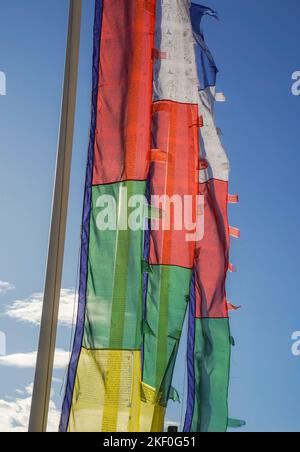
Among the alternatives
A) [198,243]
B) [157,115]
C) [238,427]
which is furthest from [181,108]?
[238,427]

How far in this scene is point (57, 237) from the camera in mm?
2143

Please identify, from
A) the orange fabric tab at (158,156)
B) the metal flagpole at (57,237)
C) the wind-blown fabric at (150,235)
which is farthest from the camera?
the orange fabric tab at (158,156)

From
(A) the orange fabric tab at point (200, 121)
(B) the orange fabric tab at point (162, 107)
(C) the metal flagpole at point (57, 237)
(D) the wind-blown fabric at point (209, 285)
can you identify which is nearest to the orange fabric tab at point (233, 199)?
(D) the wind-blown fabric at point (209, 285)

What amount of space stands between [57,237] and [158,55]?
2.89 feet

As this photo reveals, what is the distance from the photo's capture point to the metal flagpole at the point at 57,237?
2.02 m

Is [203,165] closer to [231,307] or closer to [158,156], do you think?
[158,156]

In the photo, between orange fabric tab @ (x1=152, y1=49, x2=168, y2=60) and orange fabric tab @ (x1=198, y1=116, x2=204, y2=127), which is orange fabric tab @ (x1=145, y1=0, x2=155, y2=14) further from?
orange fabric tab @ (x1=198, y1=116, x2=204, y2=127)

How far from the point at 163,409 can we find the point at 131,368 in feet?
0.55

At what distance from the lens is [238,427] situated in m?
2.39

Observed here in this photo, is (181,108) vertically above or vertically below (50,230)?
above

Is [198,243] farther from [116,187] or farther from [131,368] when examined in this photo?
[131,368]

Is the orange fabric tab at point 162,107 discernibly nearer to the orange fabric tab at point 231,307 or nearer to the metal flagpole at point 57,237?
the metal flagpole at point 57,237

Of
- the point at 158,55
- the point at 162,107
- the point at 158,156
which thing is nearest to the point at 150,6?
the point at 158,55

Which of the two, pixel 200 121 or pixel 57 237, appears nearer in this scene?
pixel 57 237
